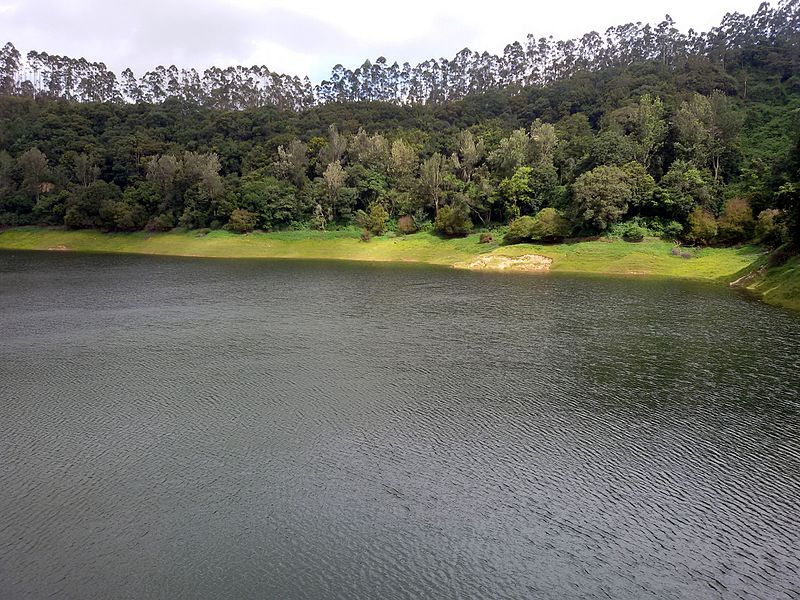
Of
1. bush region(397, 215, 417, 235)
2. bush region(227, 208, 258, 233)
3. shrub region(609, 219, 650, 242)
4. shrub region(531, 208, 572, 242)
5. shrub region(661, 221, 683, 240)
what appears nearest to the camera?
shrub region(661, 221, 683, 240)

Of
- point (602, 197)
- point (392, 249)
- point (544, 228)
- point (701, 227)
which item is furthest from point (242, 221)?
point (701, 227)

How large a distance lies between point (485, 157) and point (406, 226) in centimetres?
1942

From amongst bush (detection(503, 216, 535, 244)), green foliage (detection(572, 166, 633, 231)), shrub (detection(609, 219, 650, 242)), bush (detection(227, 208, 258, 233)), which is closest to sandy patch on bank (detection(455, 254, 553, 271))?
bush (detection(503, 216, 535, 244))

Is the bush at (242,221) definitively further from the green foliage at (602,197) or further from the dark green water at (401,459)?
the dark green water at (401,459)

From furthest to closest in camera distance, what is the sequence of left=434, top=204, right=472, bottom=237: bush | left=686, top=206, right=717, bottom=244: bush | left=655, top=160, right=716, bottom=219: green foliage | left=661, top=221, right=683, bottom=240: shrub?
1. left=434, top=204, right=472, bottom=237: bush
2. left=655, top=160, right=716, bottom=219: green foliage
3. left=661, top=221, right=683, bottom=240: shrub
4. left=686, top=206, right=717, bottom=244: bush

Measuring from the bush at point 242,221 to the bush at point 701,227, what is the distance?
58.8m

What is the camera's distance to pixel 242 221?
→ 84.4 metres

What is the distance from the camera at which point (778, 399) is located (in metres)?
21.3

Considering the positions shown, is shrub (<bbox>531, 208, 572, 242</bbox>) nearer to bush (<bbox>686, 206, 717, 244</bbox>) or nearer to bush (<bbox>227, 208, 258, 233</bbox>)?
bush (<bbox>686, 206, 717, 244</bbox>)

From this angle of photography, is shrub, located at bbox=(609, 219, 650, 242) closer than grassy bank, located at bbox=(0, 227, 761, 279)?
No

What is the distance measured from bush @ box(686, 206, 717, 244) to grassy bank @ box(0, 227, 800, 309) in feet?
5.27

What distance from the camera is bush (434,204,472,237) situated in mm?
75125

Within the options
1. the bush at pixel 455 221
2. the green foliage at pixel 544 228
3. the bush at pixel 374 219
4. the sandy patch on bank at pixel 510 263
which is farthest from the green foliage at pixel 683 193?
the bush at pixel 374 219

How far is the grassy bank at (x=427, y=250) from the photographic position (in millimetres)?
53688
